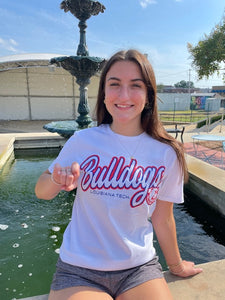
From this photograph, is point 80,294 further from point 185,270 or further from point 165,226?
point 185,270

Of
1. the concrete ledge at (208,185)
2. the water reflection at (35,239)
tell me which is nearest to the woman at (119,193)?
the water reflection at (35,239)

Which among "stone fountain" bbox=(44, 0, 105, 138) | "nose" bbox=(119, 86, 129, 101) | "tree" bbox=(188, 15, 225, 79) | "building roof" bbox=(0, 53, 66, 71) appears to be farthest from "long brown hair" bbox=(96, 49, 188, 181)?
"building roof" bbox=(0, 53, 66, 71)

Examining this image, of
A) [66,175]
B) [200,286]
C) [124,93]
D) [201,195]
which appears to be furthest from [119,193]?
[201,195]

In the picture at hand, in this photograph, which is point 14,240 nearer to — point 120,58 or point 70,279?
point 70,279

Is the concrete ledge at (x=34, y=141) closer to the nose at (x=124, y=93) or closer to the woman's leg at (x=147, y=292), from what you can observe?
the nose at (x=124, y=93)

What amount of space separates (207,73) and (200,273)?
38.1 ft

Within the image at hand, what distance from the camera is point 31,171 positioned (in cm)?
603

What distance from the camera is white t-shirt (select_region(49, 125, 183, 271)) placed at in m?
1.30

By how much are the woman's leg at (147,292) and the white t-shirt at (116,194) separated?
12 cm

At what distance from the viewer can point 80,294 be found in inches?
45.8

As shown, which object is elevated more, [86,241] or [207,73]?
[207,73]

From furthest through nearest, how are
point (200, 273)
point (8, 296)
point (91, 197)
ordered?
point (8, 296) → point (200, 273) → point (91, 197)

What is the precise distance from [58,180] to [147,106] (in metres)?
0.84

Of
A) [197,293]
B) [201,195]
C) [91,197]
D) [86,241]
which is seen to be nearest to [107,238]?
[86,241]
